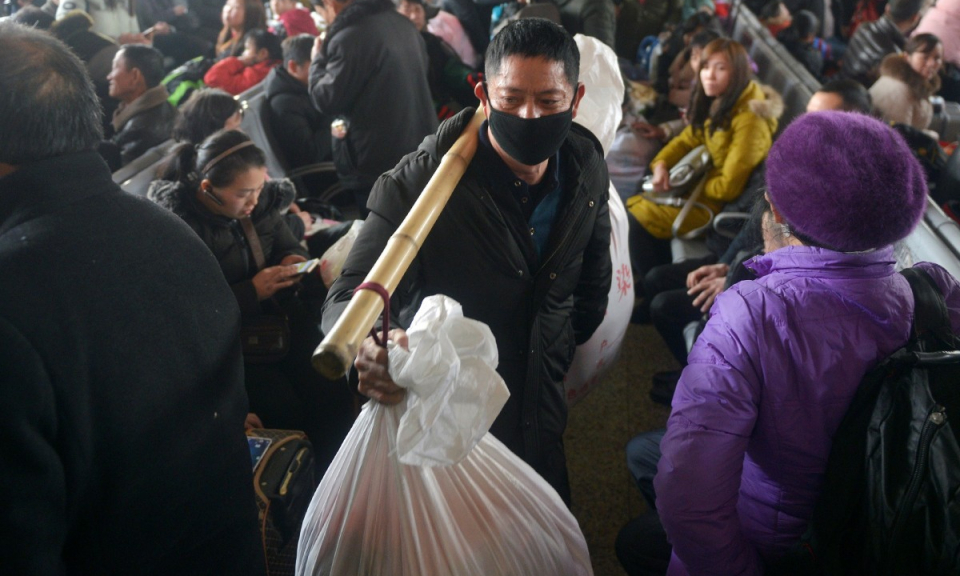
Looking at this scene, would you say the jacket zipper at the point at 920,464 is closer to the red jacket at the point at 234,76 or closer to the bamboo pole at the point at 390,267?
the bamboo pole at the point at 390,267

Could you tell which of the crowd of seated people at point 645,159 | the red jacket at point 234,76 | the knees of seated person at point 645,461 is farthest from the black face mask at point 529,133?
the red jacket at point 234,76

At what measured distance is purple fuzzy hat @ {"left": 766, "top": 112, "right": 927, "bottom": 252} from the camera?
119cm

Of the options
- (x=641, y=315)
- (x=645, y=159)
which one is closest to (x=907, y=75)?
(x=645, y=159)

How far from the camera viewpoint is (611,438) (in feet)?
9.07

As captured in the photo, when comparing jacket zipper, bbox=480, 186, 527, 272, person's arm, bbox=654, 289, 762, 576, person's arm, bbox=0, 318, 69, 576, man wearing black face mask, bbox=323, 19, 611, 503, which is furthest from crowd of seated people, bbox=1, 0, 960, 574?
person's arm, bbox=0, 318, 69, 576

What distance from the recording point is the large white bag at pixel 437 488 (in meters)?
1.10

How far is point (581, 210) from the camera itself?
5.50ft

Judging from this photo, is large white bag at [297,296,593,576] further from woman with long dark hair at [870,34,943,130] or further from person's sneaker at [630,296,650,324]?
woman with long dark hair at [870,34,943,130]

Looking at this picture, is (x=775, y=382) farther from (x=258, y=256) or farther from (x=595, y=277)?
(x=258, y=256)

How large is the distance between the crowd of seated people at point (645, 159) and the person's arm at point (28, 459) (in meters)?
1.05

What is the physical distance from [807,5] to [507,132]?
6173mm

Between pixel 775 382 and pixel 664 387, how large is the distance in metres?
1.77

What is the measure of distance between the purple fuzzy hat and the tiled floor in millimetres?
1469

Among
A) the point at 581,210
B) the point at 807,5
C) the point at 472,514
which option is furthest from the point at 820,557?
the point at 807,5
